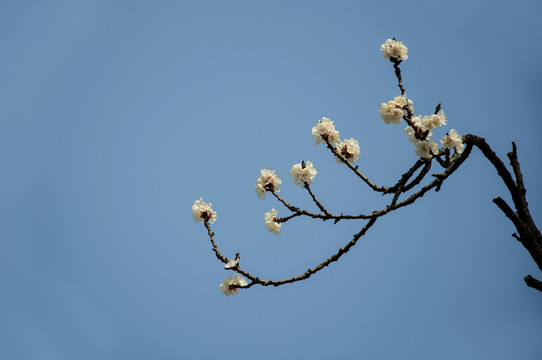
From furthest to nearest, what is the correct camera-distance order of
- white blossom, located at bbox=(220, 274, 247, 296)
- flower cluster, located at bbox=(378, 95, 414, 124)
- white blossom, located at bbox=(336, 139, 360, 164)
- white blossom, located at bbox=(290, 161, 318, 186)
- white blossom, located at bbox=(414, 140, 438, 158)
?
white blossom, located at bbox=(220, 274, 247, 296)
white blossom, located at bbox=(336, 139, 360, 164)
white blossom, located at bbox=(290, 161, 318, 186)
flower cluster, located at bbox=(378, 95, 414, 124)
white blossom, located at bbox=(414, 140, 438, 158)

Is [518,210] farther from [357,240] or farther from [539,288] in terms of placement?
[357,240]

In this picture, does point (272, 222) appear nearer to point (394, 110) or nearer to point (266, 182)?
point (266, 182)

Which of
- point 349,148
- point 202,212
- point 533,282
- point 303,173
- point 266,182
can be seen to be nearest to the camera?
point 533,282

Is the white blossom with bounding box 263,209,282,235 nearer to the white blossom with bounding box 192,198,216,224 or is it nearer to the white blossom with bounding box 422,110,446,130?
the white blossom with bounding box 192,198,216,224

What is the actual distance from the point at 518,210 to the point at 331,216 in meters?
2.22

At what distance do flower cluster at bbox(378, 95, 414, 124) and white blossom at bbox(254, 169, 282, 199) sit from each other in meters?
1.75

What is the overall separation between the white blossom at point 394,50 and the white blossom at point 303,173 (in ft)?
6.50

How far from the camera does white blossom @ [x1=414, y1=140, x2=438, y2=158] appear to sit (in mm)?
5453

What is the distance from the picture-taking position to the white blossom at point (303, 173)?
595 centimetres

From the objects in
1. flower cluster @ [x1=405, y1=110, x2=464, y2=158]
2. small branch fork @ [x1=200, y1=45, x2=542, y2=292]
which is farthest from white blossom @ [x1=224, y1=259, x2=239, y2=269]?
flower cluster @ [x1=405, y1=110, x2=464, y2=158]

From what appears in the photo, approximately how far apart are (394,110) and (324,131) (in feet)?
3.24

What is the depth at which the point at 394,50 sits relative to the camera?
6129mm

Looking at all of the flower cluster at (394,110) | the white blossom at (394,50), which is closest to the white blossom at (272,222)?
the flower cluster at (394,110)

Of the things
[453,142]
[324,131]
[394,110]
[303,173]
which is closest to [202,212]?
[303,173]
